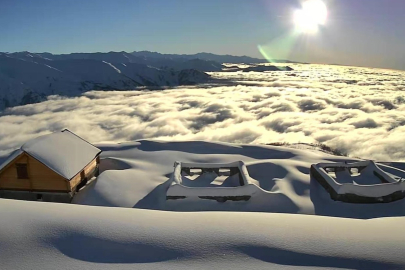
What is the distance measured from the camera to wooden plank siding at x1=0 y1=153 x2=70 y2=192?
17828 mm

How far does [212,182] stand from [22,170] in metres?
12.0

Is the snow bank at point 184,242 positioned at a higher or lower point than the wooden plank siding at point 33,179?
higher

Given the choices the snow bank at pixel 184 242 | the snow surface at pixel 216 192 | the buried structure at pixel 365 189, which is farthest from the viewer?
the buried structure at pixel 365 189

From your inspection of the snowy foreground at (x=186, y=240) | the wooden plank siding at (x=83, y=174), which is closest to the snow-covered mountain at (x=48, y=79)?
the wooden plank siding at (x=83, y=174)

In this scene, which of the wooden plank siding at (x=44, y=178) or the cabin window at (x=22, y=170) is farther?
the cabin window at (x=22, y=170)

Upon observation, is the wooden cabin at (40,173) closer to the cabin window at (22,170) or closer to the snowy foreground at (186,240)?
the cabin window at (22,170)

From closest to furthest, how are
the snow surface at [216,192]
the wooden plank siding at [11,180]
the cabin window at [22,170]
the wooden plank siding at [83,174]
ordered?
1. the snow surface at [216,192]
2. the cabin window at [22,170]
3. the wooden plank siding at [11,180]
4. the wooden plank siding at [83,174]

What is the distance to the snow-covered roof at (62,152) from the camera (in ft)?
58.5

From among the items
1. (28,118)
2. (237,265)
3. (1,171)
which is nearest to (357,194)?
(237,265)

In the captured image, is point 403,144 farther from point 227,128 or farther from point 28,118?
point 28,118

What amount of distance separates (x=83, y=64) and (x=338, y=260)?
214112mm

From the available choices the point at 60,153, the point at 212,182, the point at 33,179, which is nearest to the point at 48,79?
the point at 60,153

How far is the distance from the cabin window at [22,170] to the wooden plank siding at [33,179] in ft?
0.63

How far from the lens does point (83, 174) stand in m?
19.7
